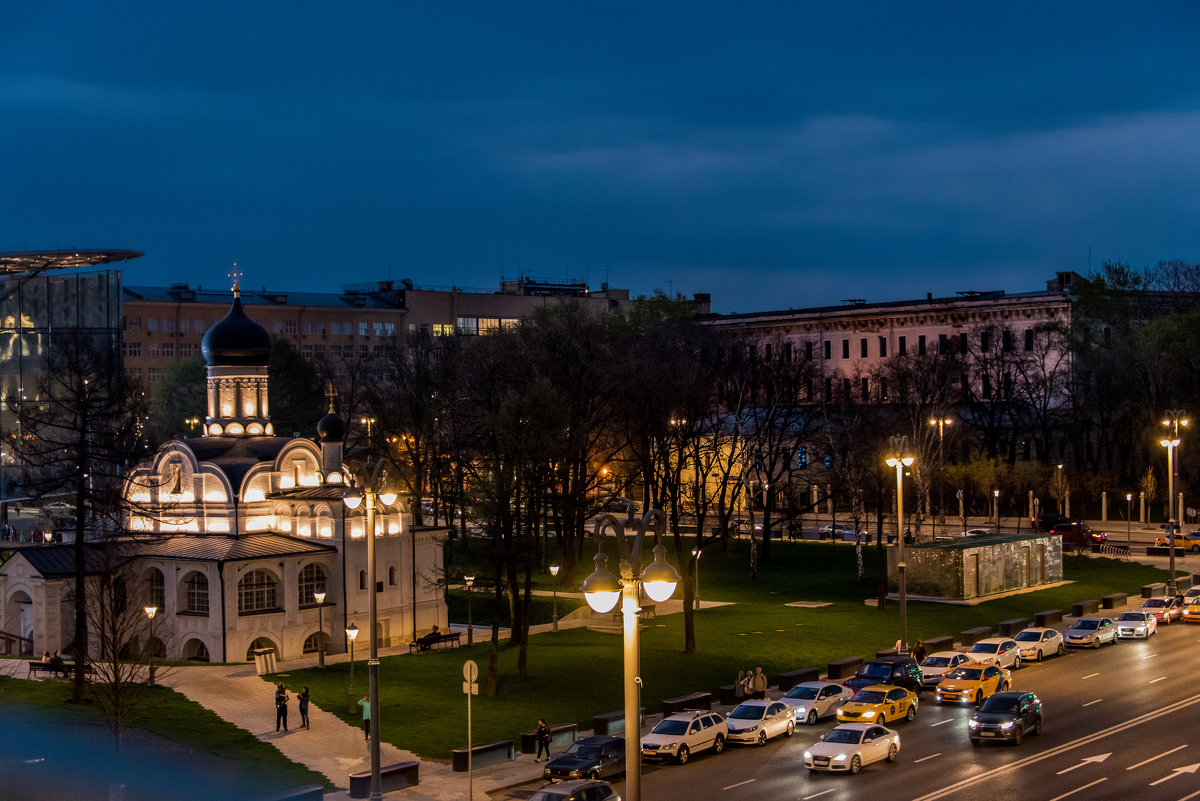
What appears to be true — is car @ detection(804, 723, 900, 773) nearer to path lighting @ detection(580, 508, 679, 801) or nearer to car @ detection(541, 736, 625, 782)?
car @ detection(541, 736, 625, 782)

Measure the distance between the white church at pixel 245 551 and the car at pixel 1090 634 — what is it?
24.6 metres

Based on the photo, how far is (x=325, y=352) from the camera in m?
151

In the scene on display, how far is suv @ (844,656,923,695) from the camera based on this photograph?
4331cm

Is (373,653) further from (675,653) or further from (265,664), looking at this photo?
(675,653)

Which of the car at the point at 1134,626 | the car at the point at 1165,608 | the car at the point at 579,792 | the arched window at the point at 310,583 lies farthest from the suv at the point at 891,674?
the arched window at the point at 310,583

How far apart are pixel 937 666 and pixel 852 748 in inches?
500

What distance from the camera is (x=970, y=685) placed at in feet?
141

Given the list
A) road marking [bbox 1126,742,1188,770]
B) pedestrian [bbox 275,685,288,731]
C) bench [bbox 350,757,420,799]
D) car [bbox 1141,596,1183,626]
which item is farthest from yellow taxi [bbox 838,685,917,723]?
car [bbox 1141,596,1183,626]

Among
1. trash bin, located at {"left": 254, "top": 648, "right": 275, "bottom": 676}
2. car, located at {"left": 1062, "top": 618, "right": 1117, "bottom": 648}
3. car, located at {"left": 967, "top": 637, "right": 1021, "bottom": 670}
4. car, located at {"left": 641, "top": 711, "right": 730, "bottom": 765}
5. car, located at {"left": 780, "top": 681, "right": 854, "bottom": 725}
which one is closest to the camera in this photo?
car, located at {"left": 641, "top": 711, "right": 730, "bottom": 765}

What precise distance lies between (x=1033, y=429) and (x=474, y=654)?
61.2 metres

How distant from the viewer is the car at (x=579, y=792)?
28.7m

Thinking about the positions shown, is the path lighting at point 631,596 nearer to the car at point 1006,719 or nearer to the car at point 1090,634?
the car at point 1006,719

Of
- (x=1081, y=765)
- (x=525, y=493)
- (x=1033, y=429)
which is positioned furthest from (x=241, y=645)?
(x=1033, y=429)

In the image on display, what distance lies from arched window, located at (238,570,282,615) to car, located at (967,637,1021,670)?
88.5 ft
